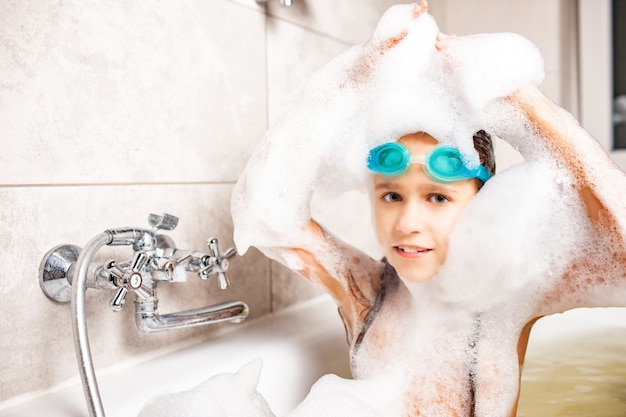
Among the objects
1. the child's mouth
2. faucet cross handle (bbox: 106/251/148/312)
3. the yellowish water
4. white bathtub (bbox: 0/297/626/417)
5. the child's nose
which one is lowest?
the yellowish water

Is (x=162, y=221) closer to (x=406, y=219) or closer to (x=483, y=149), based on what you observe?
(x=406, y=219)

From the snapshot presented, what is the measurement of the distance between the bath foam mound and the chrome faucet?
0.35 feet

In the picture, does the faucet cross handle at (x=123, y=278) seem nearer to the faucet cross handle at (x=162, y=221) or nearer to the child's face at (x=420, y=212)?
the faucet cross handle at (x=162, y=221)

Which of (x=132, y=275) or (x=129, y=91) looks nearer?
(x=132, y=275)

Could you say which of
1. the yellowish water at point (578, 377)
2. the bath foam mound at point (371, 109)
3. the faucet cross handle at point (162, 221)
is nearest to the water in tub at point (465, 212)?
the bath foam mound at point (371, 109)

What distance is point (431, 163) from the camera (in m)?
0.82

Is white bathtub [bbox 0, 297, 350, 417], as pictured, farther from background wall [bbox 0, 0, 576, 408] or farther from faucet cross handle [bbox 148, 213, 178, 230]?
faucet cross handle [bbox 148, 213, 178, 230]

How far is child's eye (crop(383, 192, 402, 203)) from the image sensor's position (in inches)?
34.3

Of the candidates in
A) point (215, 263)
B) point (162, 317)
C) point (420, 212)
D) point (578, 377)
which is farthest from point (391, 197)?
point (578, 377)

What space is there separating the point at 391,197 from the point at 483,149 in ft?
0.50

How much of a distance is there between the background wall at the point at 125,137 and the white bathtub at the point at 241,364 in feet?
0.13

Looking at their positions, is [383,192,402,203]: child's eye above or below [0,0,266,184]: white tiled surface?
below

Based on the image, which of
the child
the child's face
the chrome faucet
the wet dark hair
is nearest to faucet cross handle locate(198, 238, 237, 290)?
the chrome faucet

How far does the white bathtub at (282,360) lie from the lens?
0.88 m
